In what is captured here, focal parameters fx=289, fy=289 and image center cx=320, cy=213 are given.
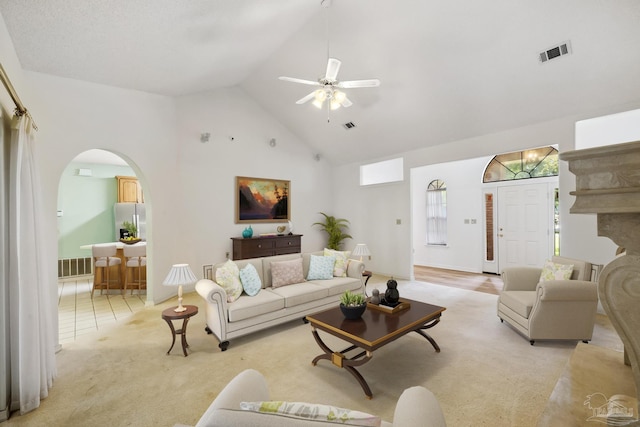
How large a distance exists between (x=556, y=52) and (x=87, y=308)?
753 centimetres

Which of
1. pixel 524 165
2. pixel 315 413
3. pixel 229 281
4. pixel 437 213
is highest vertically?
pixel 524 165

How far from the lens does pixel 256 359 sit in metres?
2.95

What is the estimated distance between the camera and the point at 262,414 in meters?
0.97

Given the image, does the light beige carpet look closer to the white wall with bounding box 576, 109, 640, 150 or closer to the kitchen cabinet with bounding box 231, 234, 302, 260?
the kitchen cabinet with bounding box 231, 234, 302, 260

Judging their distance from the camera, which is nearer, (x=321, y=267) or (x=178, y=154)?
(x=321, y=267)

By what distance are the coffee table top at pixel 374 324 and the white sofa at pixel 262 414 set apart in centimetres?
104

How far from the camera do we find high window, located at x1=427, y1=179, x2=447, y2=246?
7.68 m

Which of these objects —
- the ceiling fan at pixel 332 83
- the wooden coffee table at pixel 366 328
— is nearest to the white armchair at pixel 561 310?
the wooden coffee table at pixel 366 328

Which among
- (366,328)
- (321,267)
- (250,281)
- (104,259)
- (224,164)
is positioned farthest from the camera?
(224,164)

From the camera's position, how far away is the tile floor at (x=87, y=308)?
3840 millimetres

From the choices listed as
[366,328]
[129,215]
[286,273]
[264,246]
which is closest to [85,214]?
[129,215]

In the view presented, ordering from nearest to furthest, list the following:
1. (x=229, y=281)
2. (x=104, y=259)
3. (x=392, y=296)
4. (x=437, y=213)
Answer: (x=392, y=296)
(x=229, y=281)
(x=104, y=259)
(x=437, y=213)

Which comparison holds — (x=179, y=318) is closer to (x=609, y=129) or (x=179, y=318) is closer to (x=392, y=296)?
(x=392, y=296)

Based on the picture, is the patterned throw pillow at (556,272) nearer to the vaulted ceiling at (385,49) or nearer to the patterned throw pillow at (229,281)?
the vaulted ceiling at (385,49)
